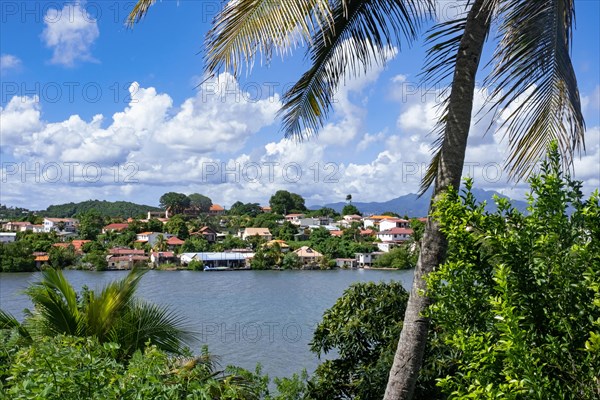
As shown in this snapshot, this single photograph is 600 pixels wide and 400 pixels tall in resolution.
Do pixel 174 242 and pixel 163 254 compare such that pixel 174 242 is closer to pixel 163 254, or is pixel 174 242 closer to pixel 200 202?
pixel 163 254

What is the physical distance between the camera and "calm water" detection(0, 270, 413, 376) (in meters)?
14.3

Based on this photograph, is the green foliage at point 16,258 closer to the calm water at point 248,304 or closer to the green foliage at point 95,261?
the calm water at point 248,304

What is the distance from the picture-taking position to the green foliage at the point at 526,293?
2039 millimetres

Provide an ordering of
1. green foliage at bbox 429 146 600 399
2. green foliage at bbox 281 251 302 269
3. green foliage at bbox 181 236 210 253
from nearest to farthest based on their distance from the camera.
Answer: green foliage at bbox 429 146 600 399 → green foliage at bbox 281 251 302 269 → green foliage at bbox 181 236 210 253

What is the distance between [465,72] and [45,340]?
9.77 feet

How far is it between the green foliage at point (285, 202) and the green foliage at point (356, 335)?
72710mm

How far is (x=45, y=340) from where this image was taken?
3.45 m

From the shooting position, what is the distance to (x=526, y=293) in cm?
230

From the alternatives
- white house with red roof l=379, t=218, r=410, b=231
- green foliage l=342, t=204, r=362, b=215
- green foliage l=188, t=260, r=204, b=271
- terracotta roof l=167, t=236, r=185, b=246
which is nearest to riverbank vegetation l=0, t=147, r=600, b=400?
green foliage l=188, t=260, r=204, b=271

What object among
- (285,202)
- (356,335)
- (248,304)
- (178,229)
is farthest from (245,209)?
(356,335)

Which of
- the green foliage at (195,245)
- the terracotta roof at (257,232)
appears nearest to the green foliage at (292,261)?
the green foliage at (195,245)

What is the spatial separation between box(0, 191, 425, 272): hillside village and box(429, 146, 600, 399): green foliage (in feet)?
109

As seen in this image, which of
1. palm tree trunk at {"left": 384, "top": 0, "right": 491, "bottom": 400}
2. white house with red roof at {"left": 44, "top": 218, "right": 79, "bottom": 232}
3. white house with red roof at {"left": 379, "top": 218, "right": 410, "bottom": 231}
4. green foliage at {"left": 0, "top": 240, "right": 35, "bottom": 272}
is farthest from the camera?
white house with red roof at {"left": 44, "top": 218, "right": 79, "bottom": 232}

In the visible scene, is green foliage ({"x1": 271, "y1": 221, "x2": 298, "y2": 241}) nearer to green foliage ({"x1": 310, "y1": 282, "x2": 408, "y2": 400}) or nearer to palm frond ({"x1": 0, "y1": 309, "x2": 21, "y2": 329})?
green foliage ({"x1": 310, "y1": 282, "x2": 408, "y2": 400})
